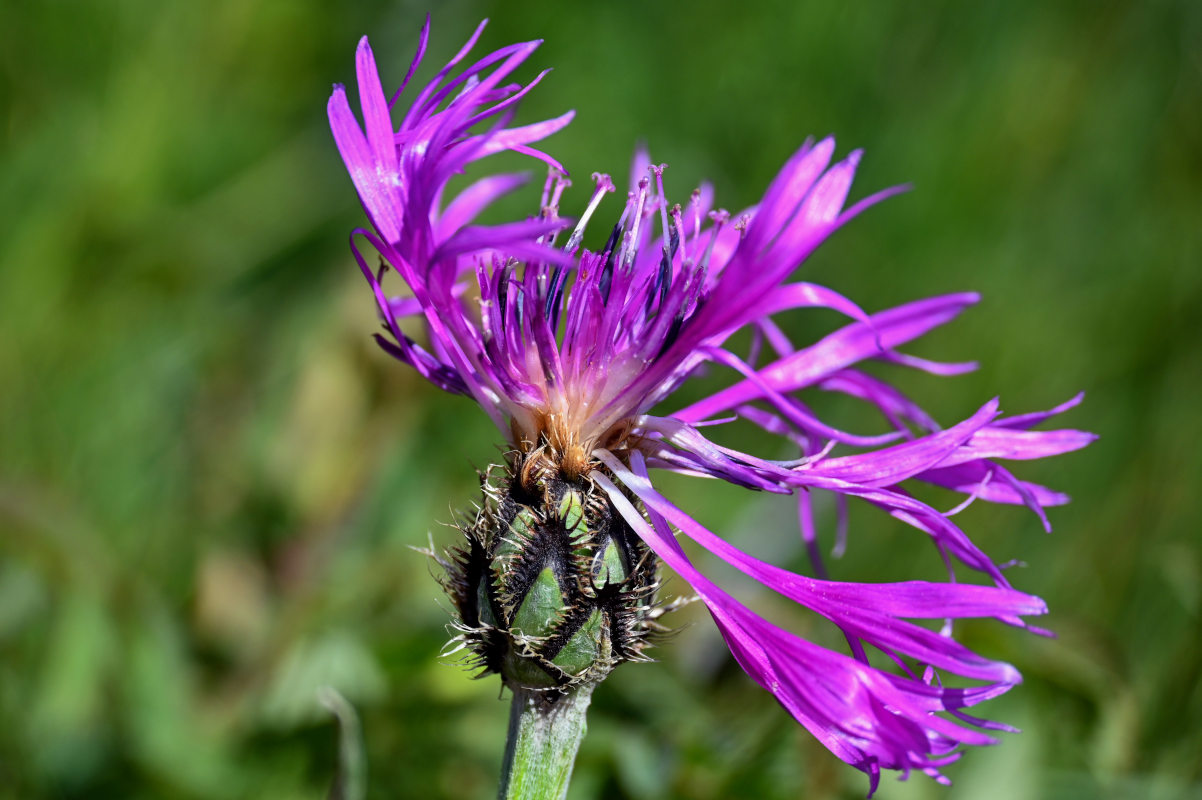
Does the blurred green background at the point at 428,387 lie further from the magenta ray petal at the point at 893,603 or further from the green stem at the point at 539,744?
the magenta ray petal at the point at 893,603

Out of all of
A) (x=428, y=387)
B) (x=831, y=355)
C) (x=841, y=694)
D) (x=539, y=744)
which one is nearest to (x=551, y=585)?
(x=539, y=744)

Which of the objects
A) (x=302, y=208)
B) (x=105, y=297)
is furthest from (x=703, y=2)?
(x=105, y=297)

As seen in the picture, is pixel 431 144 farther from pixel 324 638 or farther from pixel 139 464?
pixel 139 464

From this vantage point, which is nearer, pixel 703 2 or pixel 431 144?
pixel 431 144

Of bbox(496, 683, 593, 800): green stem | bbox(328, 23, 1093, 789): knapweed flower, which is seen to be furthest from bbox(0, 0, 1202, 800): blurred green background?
bbox(328, 23, 1093, 789): knapweed flower

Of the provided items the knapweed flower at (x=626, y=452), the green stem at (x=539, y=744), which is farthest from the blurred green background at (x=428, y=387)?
the knapweed flower at (x=626, y=452)

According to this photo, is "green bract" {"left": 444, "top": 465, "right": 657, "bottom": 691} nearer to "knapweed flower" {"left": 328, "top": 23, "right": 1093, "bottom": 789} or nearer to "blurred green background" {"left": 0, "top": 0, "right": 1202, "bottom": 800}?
"knapweed flower" {"left": 328, "top": 23, "right": 1093, "bottom": 789}
